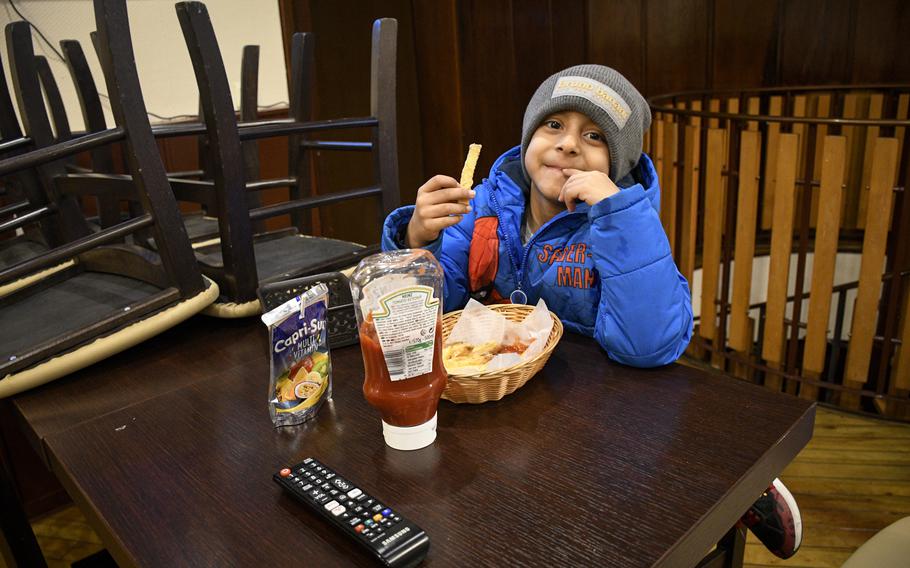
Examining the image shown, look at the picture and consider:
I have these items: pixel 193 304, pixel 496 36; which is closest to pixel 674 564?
pixel 193 304

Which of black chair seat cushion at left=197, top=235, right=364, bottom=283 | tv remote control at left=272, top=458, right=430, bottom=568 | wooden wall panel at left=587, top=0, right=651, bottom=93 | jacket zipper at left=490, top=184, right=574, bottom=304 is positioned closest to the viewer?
tv remote control at left=272, top=458, right=430, bottom=568

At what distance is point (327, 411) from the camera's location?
103cm

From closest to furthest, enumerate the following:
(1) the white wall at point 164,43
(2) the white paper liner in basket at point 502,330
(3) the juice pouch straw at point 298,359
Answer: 1. (3) the juice pouch straw at point 298,359
2. (2) the white paper liner in basket at point 502,330
3. (1) the white wall at point 164,43

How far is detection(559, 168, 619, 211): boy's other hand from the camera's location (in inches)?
45.5

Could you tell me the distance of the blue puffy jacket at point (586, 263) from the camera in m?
1.12

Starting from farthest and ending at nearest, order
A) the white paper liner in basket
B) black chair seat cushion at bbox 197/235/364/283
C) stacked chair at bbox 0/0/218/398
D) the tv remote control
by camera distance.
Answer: black chair seat cushion at bbox 197/235/364/283
stacked chair at bbox 0/0/218/398
the white paper liner in basket
the tv remote control

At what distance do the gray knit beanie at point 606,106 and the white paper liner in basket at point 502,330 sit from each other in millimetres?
380

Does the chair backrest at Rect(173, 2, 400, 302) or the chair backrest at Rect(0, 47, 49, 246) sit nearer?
the chair backrest at Rect(173, 2, 400, 302)

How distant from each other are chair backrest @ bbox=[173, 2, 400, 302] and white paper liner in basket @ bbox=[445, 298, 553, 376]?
1.73 ft

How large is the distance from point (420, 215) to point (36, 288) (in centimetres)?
100

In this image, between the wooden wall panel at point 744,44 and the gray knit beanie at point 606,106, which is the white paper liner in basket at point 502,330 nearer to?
the gray knit beanie at point 606,106

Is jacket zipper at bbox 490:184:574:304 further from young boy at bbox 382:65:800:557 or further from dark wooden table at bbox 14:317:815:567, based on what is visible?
dark wooden table at bbox 14:317:815:567

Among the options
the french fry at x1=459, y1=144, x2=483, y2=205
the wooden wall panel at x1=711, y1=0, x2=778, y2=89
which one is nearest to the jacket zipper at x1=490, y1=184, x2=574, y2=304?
the french fry at x1=459, y1=144, x2=483, y2=205

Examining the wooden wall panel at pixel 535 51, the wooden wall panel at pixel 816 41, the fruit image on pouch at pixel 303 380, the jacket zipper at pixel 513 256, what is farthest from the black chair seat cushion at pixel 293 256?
the wooden wall panel at pixel 816 41
